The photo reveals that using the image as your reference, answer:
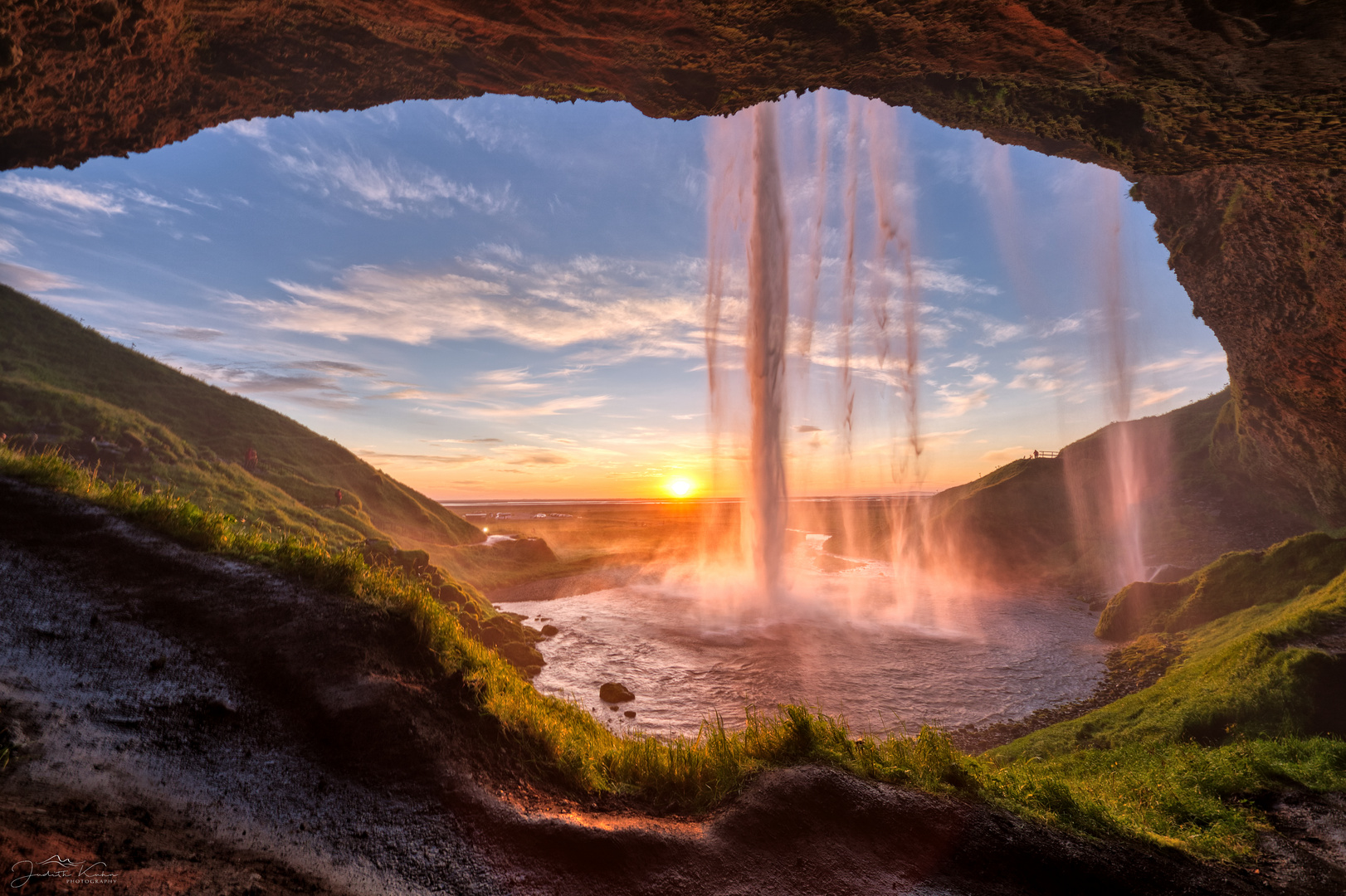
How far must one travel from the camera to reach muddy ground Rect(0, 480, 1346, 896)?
13.7 ft

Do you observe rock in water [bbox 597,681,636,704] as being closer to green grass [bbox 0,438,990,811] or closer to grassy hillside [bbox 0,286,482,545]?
green grass [bbox 0,438,990,811]

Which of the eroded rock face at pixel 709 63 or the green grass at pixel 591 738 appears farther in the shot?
the eroded rock face at pixel 709 63

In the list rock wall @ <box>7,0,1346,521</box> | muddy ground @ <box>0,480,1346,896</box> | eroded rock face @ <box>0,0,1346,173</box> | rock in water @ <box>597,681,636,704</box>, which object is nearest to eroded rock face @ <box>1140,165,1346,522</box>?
rock wall @ <box>7,0,1346,521</box>

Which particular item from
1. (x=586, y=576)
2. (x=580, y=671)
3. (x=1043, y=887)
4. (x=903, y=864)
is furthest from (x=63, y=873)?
(x=586, y=576)

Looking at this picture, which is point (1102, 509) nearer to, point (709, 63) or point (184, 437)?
point (709, 63)

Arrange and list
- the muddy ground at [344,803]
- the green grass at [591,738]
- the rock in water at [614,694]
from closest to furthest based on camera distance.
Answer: the muddy ground at [344,803] → the green grass at [591,738] → the rock in water at [614,694]

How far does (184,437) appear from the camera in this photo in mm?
31781

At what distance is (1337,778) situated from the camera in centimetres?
829

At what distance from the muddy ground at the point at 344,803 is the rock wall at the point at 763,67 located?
10.5 m

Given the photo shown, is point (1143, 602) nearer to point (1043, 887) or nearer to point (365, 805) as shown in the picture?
point (1043, 887)

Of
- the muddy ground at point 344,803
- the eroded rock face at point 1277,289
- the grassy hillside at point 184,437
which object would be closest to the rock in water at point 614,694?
the muddy ground at point 344,803

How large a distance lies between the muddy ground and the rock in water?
472 inches

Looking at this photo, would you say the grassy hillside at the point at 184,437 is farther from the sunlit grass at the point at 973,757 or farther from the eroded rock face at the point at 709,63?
the sunlit grass at the point at 973,757
